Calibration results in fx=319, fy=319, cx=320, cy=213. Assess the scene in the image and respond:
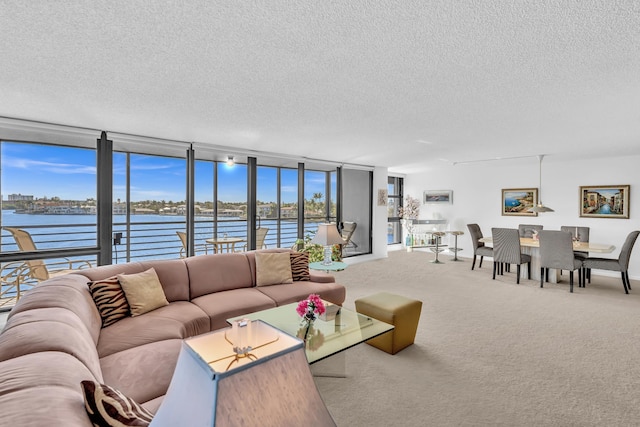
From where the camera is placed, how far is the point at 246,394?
56 centimetres

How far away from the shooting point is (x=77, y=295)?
7.62ft

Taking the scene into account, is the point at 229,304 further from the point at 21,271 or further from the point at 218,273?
the point at 21,271

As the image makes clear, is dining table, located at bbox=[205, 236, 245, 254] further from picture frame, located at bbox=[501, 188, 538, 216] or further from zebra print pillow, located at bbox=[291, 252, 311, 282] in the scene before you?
picture frame, located at bbox=[501, 188, 538, 216]

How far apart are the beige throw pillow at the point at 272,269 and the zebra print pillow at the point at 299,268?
0.28 ft

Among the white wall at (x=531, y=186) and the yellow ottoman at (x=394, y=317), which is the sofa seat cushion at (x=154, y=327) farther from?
the white wall at (x=531, y=186)

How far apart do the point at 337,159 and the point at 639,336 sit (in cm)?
521

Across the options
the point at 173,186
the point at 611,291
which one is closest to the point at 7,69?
the point at 173,186

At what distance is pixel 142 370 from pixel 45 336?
580 mm

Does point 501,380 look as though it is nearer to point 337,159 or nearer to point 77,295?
point 77,295

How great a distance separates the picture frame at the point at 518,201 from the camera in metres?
A: 7.23

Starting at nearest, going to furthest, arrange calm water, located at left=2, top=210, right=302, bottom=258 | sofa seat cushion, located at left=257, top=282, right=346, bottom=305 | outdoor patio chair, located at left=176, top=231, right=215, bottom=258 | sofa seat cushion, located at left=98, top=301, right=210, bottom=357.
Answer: sofa seat cushion, located at left=98, top=301, right=210, bottom=357, sofa seat cushion, located at left=257, top=282, right=346, bottom=305, calm water, located at left=2, top=210, right=302, bottom=258, outdoor patio chair, located at left=176, top=231, right=215, bottom=258

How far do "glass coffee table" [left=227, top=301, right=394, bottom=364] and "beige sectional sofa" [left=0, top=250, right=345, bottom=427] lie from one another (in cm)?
35

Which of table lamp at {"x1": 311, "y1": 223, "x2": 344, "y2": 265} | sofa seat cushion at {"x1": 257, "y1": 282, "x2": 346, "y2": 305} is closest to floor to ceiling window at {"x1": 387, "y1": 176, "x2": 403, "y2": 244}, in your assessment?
table lamp at {"x1": 311, "y1": 223, "x2": 344, "y2": 265}

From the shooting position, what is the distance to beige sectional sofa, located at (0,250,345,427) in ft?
3.20
